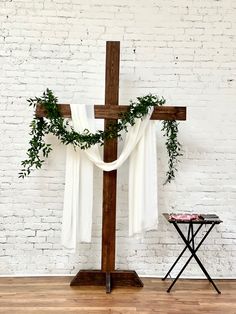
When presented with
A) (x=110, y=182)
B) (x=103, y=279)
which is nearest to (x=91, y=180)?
(x=110, y=182)

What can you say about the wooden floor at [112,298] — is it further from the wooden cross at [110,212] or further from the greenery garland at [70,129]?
the greenery garland at [70,129]

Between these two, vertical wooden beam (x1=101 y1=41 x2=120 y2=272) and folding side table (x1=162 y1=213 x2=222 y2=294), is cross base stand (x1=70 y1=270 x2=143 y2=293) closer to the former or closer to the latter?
vertical wooden beam (x1=101 y1=41 x2=120 y2=272)

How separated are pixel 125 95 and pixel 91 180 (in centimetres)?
82

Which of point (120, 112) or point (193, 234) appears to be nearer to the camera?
point (120, 112)

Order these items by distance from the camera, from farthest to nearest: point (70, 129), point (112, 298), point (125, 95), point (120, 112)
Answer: point (125, 95) < point (70, 129) < point (120, 112) < point (112, 298)

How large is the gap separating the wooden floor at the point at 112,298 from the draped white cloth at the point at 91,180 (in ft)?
1.25

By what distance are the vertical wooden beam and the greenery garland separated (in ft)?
0.40

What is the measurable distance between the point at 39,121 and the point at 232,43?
180 cm

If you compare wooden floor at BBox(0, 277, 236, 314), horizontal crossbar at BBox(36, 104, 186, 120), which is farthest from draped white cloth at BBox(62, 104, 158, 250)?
wooden floor at BBox(0, 277, 236, 314)

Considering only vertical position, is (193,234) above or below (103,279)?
above

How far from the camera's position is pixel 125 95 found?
11.2 ft

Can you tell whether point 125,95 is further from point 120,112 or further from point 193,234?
point 193,234

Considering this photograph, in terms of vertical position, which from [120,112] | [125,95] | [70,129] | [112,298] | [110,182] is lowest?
[112,298]

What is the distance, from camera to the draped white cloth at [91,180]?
3.07m
